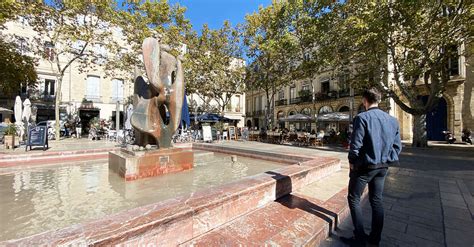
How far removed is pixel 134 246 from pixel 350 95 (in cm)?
2690

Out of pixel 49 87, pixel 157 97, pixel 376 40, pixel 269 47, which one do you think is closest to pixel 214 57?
pixel 269 47

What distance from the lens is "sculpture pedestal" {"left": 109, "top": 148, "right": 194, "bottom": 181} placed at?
14.9ft

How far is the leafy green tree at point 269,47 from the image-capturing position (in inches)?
657

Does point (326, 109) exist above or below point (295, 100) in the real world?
below

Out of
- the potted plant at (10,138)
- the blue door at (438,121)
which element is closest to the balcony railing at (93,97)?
the potted plant at (10,138)

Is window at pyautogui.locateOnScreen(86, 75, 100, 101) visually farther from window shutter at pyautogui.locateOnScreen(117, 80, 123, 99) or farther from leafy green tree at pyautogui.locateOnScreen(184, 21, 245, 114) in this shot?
leafy green tree at pyautogui.locateOnScreen(184, 21, 245, 114)

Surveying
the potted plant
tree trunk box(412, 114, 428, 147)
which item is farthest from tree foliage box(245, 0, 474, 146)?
the potted plant

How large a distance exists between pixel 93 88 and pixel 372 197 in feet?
99.3

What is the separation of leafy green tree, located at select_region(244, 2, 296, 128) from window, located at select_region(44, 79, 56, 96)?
21369mm

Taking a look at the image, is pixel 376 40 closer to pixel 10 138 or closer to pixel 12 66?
pixel 10 138

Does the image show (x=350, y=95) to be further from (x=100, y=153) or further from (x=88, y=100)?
(x=88, y=100)

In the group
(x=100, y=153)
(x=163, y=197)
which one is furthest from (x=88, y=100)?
(x=163, y=197)

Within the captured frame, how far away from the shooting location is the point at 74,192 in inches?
149

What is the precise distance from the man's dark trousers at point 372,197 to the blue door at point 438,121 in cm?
2310
